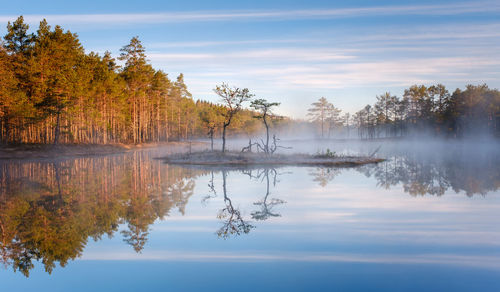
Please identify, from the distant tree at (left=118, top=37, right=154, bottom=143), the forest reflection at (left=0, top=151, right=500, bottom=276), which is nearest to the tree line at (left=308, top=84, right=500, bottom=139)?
the distant tree at (left=118, top=37, right=154, bottom=143)

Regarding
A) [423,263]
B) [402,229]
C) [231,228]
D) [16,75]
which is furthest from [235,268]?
[16,75]

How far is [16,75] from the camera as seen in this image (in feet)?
153

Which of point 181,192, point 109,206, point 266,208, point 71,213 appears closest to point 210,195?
point 181,192

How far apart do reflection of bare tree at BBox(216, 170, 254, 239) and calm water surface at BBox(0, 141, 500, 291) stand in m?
0.05

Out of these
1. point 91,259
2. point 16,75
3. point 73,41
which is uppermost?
point 73,41

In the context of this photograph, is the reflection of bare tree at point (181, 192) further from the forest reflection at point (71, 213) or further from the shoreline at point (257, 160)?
the shoreline at point (257, 160)

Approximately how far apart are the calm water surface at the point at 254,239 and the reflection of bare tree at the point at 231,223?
5 centimetres

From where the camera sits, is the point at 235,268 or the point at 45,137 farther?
the point at 45,137

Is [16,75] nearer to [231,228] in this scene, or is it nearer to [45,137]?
[45,137]

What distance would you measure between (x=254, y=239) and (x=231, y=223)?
1.82m

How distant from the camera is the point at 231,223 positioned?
1021 centimetres

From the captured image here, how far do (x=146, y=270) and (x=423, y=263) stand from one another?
5.28 m

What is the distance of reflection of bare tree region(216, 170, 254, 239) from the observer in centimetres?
920

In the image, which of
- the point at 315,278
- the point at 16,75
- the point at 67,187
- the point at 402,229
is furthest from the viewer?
the point at 16,75
